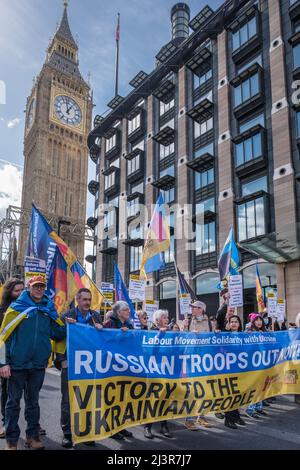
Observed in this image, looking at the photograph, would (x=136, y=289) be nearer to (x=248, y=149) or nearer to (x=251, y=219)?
(x=251, y=219)

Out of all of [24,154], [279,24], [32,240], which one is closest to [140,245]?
[279,24]

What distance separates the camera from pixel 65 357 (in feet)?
17.7

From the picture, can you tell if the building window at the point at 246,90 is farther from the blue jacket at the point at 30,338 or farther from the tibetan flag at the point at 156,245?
the blue jacket at the point at 30,338

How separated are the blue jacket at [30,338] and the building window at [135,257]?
27699 millimetres

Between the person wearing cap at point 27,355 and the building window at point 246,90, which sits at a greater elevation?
the building window at point 246,90

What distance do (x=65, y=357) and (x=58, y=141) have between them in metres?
83.2

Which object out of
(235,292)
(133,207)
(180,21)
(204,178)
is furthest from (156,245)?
(180,21)

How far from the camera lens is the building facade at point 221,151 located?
21.2 meters

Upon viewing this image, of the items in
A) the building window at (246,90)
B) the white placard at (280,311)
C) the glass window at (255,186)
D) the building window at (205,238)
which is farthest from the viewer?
the building window at (205,238)

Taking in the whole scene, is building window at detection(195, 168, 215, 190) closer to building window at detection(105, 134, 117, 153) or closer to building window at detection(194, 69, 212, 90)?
building window at detection(194, 69, 212, 90)

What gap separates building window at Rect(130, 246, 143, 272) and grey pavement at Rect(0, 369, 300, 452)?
25.5 meters

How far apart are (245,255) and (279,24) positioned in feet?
44.7

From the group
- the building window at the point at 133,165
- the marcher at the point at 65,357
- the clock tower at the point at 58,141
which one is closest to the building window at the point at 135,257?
the building window at the point at 133,165

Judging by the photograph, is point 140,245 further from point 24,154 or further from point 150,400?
point 24,154
